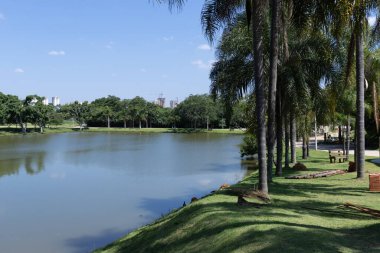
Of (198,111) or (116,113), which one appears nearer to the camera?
Result: (198,111)

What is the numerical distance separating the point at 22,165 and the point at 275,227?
3010cm

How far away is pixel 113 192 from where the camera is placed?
21734mm

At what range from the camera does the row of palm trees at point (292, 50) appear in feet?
38.5

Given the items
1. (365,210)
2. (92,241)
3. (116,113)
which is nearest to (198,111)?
(116,113)

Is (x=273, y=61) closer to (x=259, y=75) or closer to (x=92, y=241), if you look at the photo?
(x=259, y=75)

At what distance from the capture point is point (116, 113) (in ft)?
385

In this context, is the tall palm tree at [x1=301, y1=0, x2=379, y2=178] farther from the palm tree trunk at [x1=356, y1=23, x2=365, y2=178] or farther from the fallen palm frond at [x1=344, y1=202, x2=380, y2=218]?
the fallen palm frond at [x1=344, y1=202, x2=380, y2=218]

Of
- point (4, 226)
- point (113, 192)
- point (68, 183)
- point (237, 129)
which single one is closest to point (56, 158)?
point (68, 183)

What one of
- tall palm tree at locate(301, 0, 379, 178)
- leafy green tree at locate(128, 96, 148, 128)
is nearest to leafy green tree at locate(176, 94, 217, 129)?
leafy green tree at locate(128, 96, 148, 128)

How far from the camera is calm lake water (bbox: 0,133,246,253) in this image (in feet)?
46.7

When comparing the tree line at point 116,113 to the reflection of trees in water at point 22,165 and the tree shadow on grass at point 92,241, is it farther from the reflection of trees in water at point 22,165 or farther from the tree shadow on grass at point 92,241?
the tree shadow on grass at point 92,241

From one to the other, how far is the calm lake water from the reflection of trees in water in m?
0.01

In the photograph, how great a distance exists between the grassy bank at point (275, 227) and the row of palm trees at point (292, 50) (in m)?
1.68

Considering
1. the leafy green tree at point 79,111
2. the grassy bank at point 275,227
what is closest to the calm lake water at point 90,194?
the grassy bank at point 275,227
